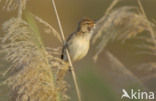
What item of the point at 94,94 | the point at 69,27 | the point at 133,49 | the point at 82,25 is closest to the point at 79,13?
the point at 69,27

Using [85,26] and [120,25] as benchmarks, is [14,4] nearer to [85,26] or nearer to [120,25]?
[120,25]

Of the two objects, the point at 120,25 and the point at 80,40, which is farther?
the point at 80,40

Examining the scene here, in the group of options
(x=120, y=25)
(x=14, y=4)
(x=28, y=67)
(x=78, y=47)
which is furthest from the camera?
(x=78, y=47)

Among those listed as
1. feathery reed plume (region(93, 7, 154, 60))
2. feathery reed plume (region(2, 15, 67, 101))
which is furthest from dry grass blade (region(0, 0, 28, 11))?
feathery reed plume (region(93, 7, 154, 60))

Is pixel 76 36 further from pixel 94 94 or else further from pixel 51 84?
pixel 51 84

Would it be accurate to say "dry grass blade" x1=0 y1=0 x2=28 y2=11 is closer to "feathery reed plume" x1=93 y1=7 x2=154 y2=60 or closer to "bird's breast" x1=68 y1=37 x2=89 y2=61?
"feathery reed plume" x1=93 y1=7 x2=154 y2=60

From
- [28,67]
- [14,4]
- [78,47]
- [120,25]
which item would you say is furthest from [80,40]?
[28,67]

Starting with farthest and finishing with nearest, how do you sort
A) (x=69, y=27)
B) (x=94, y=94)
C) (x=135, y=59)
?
(x=69, y=27)
(x=135, y=59)
(x=94, y=94)
